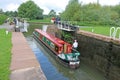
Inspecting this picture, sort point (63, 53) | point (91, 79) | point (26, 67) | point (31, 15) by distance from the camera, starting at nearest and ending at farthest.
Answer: point (26, 67) < point (91, 79) < point (63, 53) < point (31, 15)

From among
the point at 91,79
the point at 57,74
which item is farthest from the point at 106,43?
the point at 57,74

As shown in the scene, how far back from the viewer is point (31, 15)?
85.4 metres

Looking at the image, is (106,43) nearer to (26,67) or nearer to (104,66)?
(104,66)

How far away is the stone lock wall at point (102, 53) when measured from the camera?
13234 mm

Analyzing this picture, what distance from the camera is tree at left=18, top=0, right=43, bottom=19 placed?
8538cm

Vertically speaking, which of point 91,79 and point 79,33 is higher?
point 79,33

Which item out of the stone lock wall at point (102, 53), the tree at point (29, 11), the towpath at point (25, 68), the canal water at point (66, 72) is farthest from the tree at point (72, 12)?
the tree at point (29, 11)

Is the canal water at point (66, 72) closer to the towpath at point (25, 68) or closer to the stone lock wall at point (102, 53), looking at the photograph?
the stone lock wall at point (102, 53)

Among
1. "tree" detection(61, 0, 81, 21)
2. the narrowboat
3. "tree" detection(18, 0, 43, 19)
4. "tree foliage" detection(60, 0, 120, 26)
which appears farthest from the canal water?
"tree" detection(18, 0, 43, 19)

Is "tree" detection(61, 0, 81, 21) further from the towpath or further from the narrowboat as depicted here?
the towpath

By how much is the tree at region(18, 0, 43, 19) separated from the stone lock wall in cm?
6830

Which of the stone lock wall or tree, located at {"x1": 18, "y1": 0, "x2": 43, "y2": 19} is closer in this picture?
the stone lock wall

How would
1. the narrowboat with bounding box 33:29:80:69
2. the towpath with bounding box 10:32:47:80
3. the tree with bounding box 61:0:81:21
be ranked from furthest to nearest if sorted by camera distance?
the tree with bounding box 61:0:81:21 → the narrowboat with bounding box 33:29:80:69 → the towpath with bounding box 10:32:47:80

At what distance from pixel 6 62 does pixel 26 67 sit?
4.69 feet
